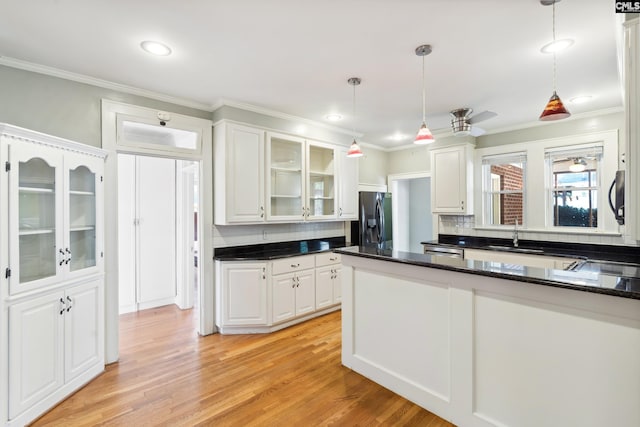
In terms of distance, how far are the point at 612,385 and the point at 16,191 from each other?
11.9 feet

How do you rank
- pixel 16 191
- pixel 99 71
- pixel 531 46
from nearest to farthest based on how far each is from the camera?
pixel 16 191, pixel 531 46, pixel 99 71

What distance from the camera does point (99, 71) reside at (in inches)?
104

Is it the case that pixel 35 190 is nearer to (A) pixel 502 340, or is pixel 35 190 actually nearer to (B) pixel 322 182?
(B) pixel 322 182

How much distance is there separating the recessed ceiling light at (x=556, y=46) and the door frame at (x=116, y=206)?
3262mm

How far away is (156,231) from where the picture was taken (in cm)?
448

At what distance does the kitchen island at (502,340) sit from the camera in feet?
4.83

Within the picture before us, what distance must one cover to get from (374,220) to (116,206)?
3694mm

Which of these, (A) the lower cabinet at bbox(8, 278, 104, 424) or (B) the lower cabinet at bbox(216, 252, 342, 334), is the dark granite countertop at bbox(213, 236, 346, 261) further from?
(A) the lower cabinet at bbox(8, 278, 104, 424)

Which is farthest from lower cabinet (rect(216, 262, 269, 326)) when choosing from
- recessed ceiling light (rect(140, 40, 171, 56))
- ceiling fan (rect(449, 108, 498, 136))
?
ceiling fan (rect(449, 108, 498, 136))

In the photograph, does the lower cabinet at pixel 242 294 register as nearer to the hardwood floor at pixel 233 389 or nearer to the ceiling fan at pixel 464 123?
the hardwood floor at pixel 233 389

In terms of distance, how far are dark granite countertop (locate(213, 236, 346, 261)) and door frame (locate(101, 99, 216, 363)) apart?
213 millimetres

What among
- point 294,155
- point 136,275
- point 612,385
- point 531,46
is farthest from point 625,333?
point 136,275

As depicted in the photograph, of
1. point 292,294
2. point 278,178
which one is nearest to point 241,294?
point 292,294

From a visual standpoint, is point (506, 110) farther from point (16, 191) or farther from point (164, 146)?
point (16, 191)
